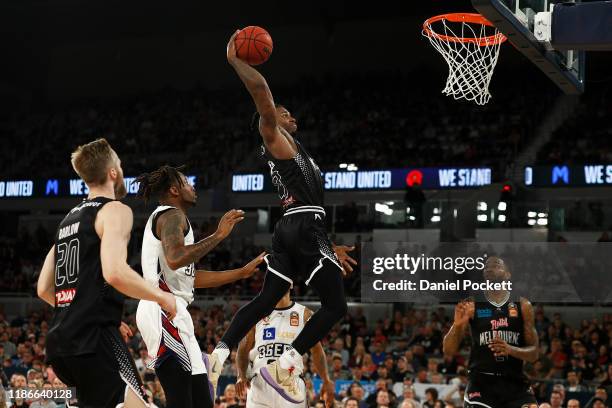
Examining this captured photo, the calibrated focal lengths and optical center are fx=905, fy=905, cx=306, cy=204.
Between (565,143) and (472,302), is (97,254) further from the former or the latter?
(565,143)

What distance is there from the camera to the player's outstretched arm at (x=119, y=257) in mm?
5035

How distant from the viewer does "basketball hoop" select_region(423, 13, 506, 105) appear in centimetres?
1017

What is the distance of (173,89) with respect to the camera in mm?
36656

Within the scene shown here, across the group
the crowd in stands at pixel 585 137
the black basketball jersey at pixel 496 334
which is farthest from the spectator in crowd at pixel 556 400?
the crowd in stands at pixel 585 137

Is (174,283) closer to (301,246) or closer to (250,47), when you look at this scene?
(301,246)

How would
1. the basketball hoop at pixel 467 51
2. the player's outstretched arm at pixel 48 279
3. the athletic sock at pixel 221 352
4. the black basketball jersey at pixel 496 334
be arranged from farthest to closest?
the basketball hoop at pixel 467 51, the black basketball jersey at pixel 496 334, the athletic sock at pixel 221 352, the player's outstretched arm at pixel 48 279

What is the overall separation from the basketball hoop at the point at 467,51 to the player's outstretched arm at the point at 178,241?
15.3ft

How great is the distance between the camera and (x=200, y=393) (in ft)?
20.0

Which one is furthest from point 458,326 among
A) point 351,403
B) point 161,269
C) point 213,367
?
point 351,403

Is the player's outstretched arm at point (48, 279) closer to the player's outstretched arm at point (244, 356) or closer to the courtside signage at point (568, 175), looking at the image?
the player's outstretched arm at point (244, 356)

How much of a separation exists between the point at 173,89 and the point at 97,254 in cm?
3204

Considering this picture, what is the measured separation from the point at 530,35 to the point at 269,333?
3.80m

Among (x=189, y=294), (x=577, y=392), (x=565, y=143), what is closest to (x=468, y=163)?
(x=565, y=143)

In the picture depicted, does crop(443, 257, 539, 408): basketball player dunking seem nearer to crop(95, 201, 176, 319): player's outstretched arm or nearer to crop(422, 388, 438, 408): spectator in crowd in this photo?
crop(95, 201, 176, 319): player's outstretched arm
